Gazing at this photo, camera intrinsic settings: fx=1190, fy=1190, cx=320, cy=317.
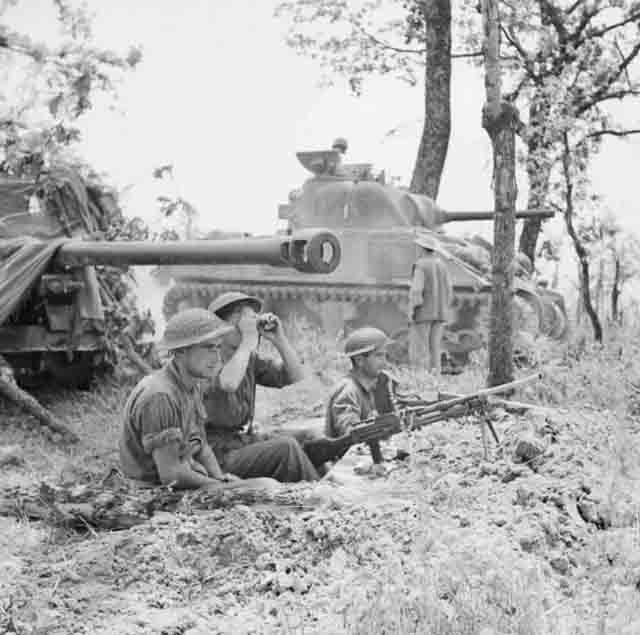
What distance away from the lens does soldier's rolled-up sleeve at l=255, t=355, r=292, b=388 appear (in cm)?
699

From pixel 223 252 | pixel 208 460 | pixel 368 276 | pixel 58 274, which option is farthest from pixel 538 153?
pixel 208 460

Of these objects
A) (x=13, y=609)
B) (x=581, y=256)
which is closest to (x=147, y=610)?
(x=13, y=609)

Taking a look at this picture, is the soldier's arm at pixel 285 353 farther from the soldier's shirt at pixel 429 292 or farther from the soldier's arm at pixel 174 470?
the soldier's shirt at pixel 429 292

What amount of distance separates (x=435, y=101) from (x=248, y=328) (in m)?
13.0

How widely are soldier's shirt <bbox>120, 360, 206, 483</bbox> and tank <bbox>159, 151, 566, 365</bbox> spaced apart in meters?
9.61

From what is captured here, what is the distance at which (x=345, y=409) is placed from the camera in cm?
696

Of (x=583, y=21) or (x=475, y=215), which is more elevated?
(x=583, y=21)

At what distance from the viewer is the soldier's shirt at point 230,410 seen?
673cm

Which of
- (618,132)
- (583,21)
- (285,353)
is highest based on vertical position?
(583,21)

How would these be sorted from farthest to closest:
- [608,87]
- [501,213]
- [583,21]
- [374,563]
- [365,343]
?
1. [583,21]
2. [608,87]
3. [501,213]
4. [365,343]
5. [374,563]

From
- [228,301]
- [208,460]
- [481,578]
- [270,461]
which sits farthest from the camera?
[228,301]

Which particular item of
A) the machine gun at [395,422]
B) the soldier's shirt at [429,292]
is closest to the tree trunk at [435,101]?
the soldier's shirt at [429,292]

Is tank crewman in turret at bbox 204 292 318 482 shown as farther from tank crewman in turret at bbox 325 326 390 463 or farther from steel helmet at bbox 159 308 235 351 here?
steel helmet at bbox 159 308 235 351

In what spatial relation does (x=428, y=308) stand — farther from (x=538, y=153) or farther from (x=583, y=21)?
(x=583, y=21)
